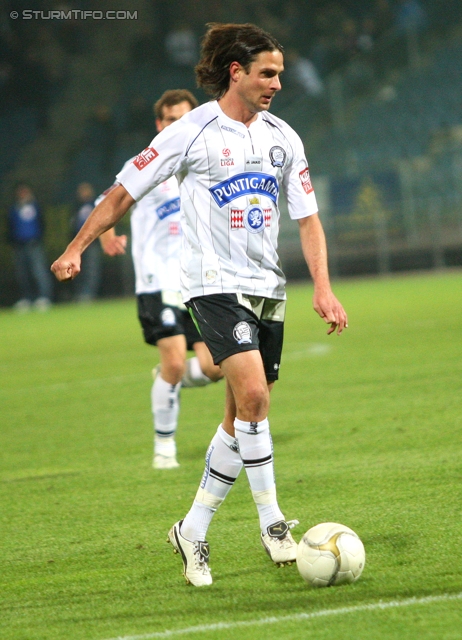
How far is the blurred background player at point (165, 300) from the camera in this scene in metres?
6.45

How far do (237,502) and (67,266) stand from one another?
6.19ft

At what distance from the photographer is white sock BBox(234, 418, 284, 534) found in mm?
4035

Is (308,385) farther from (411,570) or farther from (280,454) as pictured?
(411,570)

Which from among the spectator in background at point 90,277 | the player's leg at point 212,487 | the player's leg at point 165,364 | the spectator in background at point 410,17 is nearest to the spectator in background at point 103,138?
the spectator in background at point 90,277

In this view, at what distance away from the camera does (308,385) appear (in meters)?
9.41

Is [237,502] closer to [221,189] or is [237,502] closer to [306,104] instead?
[221,189]

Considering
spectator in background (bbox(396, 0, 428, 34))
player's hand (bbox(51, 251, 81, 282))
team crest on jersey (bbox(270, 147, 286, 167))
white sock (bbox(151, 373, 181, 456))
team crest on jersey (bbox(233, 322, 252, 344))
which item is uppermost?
spectator in background (bbox(396, 0, 428, 34))

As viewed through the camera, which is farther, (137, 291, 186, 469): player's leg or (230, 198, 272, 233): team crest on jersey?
(137, 291, 186, 469): player's leg

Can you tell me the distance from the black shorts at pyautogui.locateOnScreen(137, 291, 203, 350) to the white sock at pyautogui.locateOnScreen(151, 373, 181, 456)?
0.30 meters

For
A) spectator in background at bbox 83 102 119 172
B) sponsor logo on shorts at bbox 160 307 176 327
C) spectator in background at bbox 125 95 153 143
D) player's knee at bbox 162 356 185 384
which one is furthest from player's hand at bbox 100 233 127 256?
spectator in background at bbox 83 102 119 172

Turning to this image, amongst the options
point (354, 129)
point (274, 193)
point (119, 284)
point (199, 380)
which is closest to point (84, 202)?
point (119, 284)

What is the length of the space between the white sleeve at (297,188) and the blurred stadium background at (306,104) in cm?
2171

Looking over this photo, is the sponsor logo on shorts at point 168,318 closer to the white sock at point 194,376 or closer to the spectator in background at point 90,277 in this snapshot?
the white sock at point 194,376

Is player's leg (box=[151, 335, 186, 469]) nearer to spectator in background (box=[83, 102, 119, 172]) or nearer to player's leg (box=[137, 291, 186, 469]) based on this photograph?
player's leg (box=[137, 291, 186, 469])
